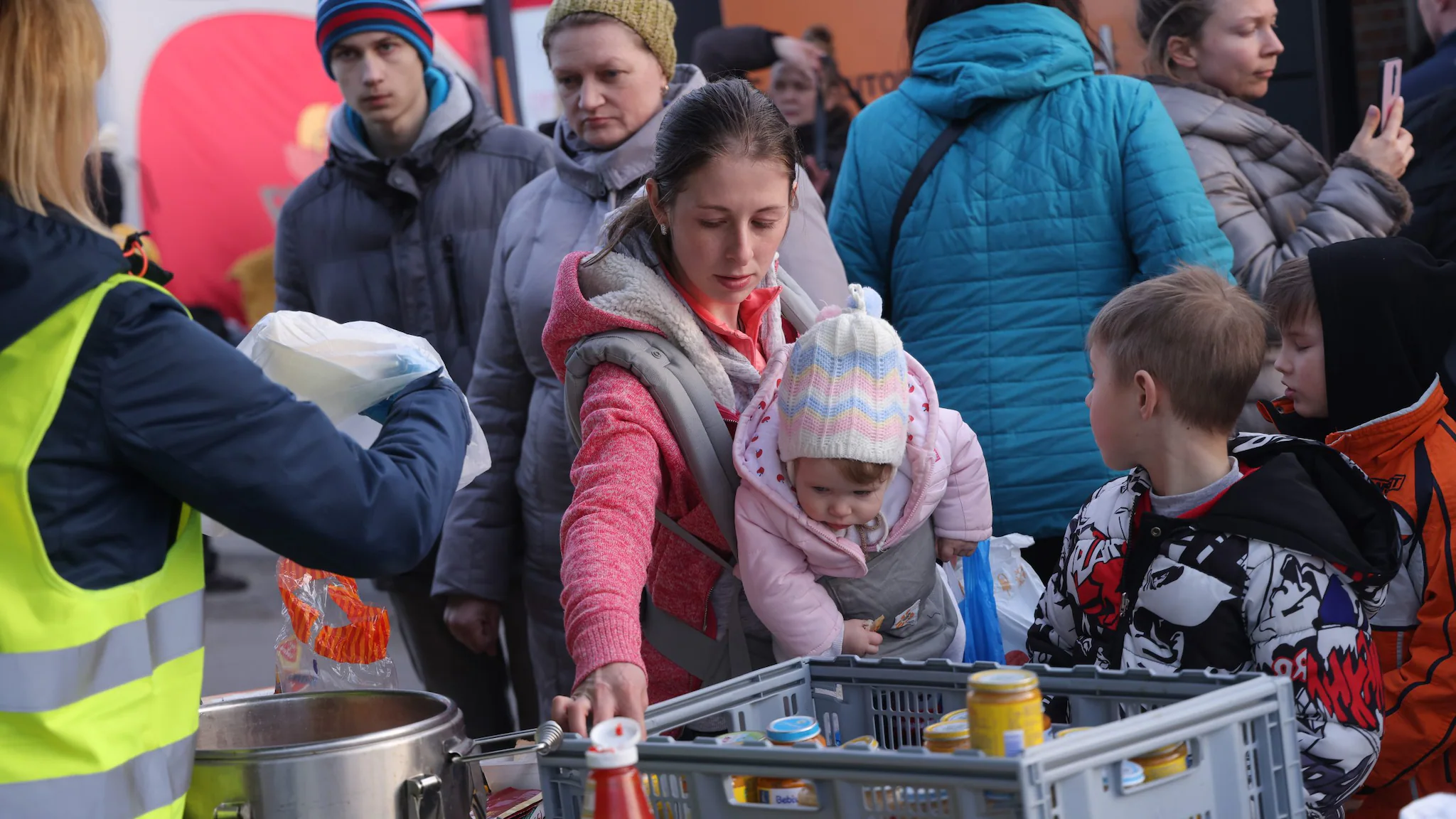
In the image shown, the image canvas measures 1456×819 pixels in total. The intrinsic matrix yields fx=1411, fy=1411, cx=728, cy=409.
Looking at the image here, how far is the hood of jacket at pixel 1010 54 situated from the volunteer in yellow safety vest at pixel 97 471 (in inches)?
72.9

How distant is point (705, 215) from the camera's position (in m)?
2.11

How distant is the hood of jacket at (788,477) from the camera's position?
2.02 meters

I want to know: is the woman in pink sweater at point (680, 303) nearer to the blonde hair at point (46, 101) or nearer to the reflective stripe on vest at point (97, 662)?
the reflective stripe on vest at point (97, 662)

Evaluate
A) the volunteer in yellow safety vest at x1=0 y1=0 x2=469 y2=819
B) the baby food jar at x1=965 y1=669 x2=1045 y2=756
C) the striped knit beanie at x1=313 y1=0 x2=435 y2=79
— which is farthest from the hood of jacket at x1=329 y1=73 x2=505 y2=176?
the baby food jar at x1=965 y1=669 x2=1045 y2=756

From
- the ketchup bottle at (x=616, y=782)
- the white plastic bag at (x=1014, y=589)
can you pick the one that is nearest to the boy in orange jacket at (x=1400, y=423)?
the white plastic bag at (x=1014, y=589)

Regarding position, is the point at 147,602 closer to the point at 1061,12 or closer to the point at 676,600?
the point at 676,600

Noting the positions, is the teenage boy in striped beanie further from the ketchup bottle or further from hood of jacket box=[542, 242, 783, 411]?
the ketchup bottle

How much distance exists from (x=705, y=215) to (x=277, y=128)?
357 inches

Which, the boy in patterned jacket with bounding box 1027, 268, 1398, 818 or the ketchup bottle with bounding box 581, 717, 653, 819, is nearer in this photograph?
the ketchup bottle with bounding box 581, 717, 653, 819

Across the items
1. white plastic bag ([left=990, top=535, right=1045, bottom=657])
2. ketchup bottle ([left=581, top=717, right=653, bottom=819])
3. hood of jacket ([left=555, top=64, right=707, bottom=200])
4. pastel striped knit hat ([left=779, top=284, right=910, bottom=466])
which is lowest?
white plastic bag ([left=990, top=535, right=1045, bottom=657])

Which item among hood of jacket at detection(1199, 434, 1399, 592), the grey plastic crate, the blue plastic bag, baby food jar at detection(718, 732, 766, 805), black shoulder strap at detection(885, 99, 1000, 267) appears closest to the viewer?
the grey plastic crate

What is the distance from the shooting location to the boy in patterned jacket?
73.8 inches

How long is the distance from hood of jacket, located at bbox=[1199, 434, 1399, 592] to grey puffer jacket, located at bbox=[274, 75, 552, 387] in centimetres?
235

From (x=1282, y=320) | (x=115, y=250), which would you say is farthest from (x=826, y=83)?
(x=115, y=250)
